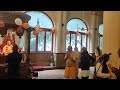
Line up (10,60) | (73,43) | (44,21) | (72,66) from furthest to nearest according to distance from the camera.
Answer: (73,43) < (44,21) < (72,66) < (10,60)

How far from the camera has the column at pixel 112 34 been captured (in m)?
5.41

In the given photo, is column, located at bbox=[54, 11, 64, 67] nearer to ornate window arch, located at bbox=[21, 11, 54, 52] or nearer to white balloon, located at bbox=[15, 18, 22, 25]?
ornate window arch, located at bbox=[21, 11, 54, 52]

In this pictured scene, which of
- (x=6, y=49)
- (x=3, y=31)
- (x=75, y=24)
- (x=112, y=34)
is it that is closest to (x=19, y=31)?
(x=3, y=31)

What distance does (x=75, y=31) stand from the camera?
15188 mm

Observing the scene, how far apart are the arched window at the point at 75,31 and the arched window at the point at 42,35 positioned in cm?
144

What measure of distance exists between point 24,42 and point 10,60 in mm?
3632

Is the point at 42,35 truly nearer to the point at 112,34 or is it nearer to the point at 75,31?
the point at 75,31

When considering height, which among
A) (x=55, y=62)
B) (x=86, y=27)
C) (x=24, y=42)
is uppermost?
(x=86, y=27)

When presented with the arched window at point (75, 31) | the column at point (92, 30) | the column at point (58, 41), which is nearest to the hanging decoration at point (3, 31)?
the column at point (58, 41)

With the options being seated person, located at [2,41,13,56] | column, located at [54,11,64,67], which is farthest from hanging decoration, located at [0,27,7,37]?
column, located at [54,11,64,67]

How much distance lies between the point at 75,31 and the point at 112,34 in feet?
31.7

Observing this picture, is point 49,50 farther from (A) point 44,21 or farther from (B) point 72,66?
(B) point 72,66
